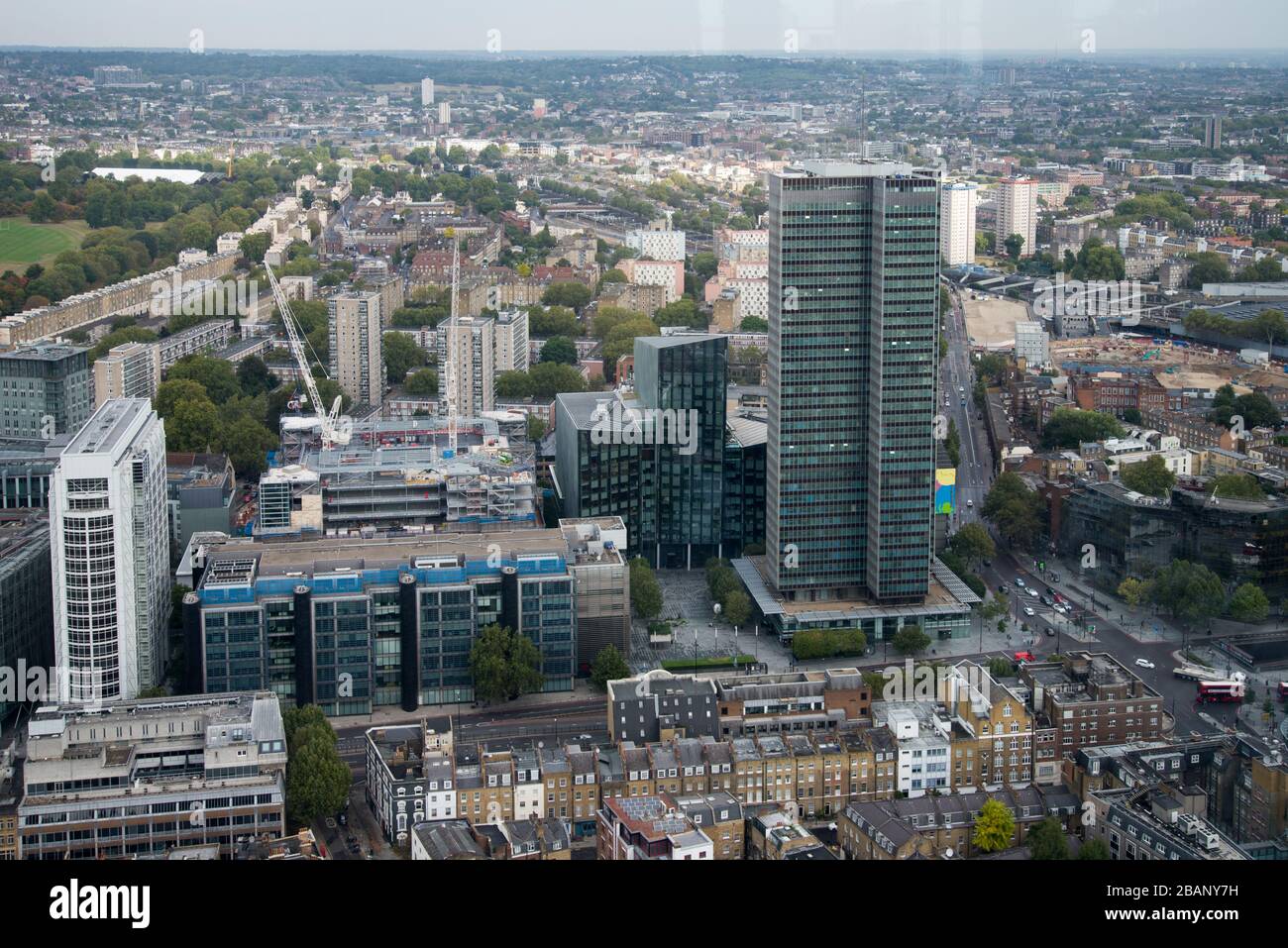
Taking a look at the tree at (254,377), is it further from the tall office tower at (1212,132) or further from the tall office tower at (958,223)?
the tall office tower at (1212,132)

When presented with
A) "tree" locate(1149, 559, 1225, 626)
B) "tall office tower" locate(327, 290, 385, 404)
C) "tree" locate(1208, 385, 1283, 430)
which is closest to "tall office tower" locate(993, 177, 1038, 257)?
"tree" locate(1208, 385, 1283, 430)

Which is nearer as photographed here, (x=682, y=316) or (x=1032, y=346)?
(x=1032, y=346)

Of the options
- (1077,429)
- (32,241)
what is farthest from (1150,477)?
(32,241)

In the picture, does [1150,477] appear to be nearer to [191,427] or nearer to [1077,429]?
[1077,429]

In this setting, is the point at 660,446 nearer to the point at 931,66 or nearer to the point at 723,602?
the point at 723,602

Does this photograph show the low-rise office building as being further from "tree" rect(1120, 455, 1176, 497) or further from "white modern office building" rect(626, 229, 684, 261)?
"white modern office building" rect(626, 229, 684, 261)

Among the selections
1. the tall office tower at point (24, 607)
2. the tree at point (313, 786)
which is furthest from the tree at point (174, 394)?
the tree at point (313, 786)
